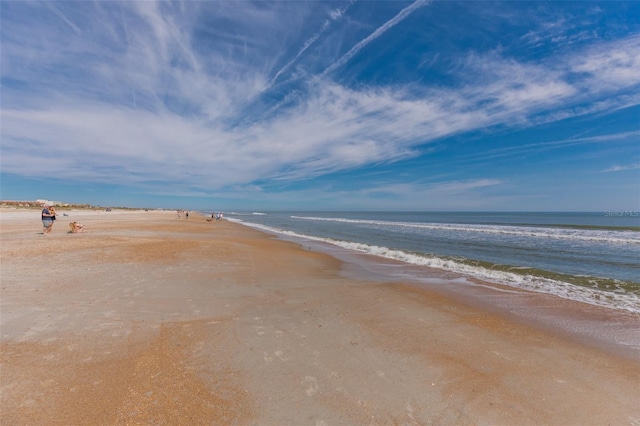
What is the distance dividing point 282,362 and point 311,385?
753 mm

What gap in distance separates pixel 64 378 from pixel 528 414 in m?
6.28

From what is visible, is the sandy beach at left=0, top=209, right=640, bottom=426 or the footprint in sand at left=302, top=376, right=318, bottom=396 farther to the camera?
the footprint in sand at left=302, top=376, right=318, bottom=396

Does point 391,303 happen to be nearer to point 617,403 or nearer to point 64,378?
point 617,403

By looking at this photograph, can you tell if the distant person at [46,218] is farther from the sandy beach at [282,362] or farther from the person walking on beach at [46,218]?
the sandy beach at [282,362]

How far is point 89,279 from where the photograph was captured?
8867 millimetres

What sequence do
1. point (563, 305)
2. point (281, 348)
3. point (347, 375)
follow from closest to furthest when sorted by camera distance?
point (347, 375) → point (281, 348) → point (563, 305)

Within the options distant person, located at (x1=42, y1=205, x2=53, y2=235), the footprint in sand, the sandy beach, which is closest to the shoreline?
the sandy beach

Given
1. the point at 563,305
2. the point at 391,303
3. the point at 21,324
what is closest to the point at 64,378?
the point at 21,324

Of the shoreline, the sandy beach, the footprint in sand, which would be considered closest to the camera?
the sandy beach

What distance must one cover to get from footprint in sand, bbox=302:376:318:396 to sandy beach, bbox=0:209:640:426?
3 cm

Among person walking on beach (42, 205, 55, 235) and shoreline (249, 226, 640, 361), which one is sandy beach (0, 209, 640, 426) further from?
person walking on beach (42, 205, 55, 235)

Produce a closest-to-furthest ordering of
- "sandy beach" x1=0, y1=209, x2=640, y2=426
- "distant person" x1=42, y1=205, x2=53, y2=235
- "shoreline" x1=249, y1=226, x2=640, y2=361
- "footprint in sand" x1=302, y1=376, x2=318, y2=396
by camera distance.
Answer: "sandy beach" x1=0, y1=209, x2=640, y2=426 < "footprint in sand" x1=302, y1=376, x2=318, y2=396 < "shoreline" x1=249, y1=226, x2=640, y2=361 < "distant person" x1=42, y1=205, x2=53, y2=235

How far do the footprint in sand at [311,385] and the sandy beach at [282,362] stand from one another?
0.03 meters

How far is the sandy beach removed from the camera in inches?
136
